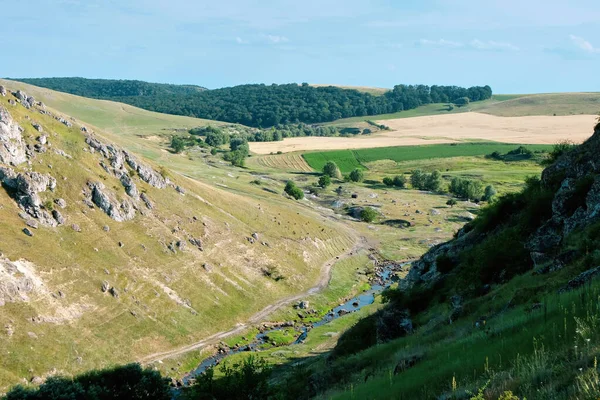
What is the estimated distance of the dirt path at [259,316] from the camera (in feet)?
280

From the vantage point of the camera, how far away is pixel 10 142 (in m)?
97.5

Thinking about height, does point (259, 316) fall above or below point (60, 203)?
below

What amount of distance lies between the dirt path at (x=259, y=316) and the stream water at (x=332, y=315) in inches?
151

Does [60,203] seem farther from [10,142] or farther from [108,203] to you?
[10,142]

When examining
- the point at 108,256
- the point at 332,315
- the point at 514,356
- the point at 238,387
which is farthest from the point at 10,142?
the point at 514,356

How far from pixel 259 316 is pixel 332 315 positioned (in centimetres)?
1666

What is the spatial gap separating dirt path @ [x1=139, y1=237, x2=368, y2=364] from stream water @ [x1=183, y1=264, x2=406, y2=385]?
12.6 feet

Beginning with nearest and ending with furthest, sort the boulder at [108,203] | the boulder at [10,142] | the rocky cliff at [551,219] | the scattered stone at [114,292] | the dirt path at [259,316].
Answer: the rocky cliff at [551,219], the dirt path at [259,316], the scattered stone at [114,292], the boulder at [10,142], the boulder at [108,203]

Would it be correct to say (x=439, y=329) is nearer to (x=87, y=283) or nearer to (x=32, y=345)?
(x=32, y=345)

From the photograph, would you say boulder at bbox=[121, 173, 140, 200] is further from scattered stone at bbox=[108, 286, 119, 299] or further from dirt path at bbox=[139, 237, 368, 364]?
dirt path at bbox=[139, 237, 368, 364]

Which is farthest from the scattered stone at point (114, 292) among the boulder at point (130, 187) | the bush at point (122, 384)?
the bush at point (122, 384)

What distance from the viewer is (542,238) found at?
3938cm

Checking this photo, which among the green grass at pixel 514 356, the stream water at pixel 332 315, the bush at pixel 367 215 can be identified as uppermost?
the green grass at pixel 514 356

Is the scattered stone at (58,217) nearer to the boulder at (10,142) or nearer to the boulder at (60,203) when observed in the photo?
the boulder at (60,203)
